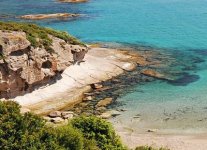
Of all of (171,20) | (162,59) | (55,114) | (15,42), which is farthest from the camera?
(171,20)

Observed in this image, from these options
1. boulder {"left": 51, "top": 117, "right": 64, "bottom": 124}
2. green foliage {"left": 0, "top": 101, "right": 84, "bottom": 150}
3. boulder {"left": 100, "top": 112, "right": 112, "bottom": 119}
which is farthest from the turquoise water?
green foliage {"left": 0, "top": 101, "right": 84, "bottom": 150}

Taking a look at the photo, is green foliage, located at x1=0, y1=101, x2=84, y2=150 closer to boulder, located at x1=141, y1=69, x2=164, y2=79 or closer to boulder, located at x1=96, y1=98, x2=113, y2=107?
boulder, located at x1=96, y1=98, x2=113, y2=107

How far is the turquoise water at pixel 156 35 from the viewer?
A: 49.1m

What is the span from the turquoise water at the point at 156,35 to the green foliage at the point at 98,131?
11451mm

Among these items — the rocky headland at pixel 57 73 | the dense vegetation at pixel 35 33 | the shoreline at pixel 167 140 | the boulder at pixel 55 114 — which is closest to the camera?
the shoreline at pixel 167 140

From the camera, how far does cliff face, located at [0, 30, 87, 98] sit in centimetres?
5106

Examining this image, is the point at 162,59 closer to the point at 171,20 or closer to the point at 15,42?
the point at 15,42

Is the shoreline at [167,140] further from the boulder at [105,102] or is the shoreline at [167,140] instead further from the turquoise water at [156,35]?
the boulder at [105,102]

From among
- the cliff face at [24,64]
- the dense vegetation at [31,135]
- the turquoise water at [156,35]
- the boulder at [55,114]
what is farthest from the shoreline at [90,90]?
the dense vegetation at [31,135]

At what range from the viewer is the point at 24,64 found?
5300cm

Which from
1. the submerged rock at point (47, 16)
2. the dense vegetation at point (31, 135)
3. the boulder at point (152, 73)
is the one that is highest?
the dense vegetation at point (31, 135)

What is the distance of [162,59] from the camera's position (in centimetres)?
6906

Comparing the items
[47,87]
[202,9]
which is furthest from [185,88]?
[202,9]

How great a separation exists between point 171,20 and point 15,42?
55326mm
